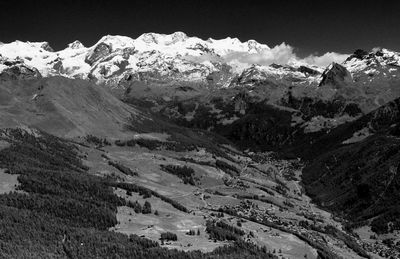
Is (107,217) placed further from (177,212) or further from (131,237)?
(177,212)

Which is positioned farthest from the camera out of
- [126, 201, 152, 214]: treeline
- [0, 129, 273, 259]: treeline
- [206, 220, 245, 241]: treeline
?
[126, 201, 152, 214]: treeline

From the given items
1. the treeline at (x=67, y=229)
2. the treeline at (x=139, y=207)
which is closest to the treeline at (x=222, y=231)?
the treeline at (x=67, y=229)

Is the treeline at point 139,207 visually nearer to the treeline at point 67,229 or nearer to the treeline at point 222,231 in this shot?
the treeline at point 67,229

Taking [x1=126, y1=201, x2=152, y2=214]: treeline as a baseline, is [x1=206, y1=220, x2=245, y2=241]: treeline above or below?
below

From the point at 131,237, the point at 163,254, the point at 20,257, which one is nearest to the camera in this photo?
Answer: the point at 20,257

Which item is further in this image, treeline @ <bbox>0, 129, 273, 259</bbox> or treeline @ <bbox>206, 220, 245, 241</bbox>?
treeline @ <bbox>206, 220, 245, 241</bbox>

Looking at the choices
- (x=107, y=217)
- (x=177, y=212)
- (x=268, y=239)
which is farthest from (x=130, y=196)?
(x=268, y=239)

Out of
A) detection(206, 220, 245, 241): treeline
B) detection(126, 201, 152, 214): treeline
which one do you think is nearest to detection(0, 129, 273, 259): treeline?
detection(126, 201, 152, 214): treeline

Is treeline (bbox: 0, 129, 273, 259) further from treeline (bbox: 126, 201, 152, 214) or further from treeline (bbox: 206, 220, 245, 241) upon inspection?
treeline (bbox: 206, 220, 245, 241)

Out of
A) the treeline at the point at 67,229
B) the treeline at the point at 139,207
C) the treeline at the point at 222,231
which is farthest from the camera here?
the treeline at the point at 139,207

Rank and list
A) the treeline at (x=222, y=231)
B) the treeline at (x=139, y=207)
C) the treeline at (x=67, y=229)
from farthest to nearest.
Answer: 1. the treeline at (x=139, y=207)
2. the treeline at (x=222, y=231)
3. the treeline at (x=67, y=229)

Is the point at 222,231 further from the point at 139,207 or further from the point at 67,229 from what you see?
the point at 67,229
